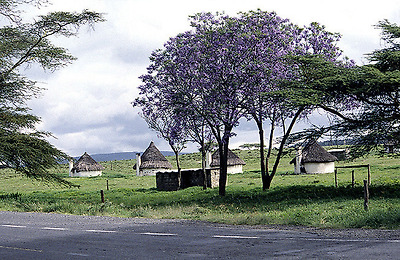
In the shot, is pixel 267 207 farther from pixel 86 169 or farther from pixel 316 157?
pixel 86 169

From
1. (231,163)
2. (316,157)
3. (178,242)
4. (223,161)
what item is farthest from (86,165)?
(178,242)

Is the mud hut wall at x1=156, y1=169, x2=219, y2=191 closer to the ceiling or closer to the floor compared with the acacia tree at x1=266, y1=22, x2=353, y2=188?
closer to the floor

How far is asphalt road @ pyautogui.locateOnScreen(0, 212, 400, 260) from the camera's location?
9.37m

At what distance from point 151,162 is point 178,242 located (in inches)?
2060

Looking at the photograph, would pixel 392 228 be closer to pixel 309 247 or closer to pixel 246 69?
pixel 309 247

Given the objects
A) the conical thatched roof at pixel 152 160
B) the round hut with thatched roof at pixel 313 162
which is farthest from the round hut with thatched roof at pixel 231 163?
the round hut with thatched roof at pixel 313 162

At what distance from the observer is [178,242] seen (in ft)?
35.7

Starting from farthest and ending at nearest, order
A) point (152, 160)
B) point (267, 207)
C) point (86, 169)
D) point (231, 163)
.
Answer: point (86, 169)
point (152, 160)
point (231, 163)
point (267, 207)

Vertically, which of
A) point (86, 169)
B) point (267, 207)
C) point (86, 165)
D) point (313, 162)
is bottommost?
point (267, 207)

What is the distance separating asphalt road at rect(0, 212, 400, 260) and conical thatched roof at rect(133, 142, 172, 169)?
47667 mm

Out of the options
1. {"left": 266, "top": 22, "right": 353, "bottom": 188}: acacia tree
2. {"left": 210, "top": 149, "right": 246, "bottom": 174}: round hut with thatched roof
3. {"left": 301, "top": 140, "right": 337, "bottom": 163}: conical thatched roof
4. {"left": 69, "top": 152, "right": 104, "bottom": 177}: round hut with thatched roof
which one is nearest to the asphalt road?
{"left": 266, "top": 22, "right": 353, "bottom": 188}: acacia tree

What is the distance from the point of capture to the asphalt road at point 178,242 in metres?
9.37

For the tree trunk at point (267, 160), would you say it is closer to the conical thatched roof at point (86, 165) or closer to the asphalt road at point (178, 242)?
the asphalt road at point (178, 242)

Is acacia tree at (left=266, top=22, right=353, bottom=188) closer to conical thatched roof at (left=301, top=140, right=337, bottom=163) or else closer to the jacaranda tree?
the jacaranda tree
